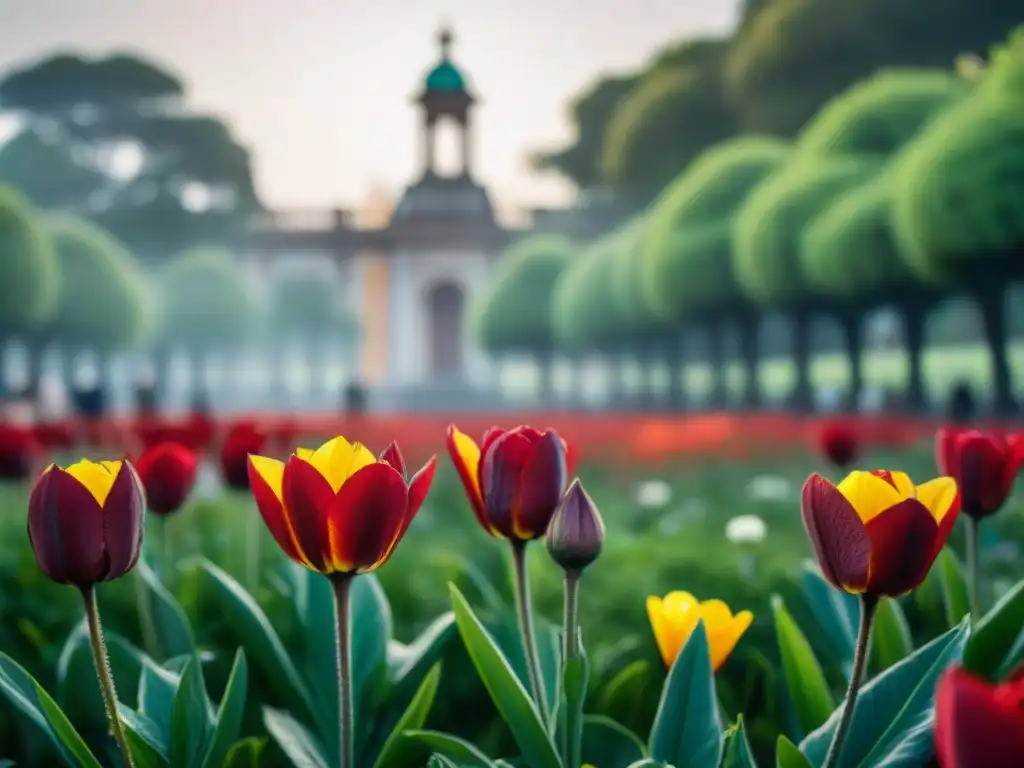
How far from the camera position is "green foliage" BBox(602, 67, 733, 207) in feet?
92.4

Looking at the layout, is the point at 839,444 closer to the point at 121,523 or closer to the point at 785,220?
the point at 121,523

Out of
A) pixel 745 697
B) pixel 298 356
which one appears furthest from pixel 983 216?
pixel 298 356

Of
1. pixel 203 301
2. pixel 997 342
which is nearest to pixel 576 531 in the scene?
pixel 997 342

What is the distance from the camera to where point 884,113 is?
14812 millimetres

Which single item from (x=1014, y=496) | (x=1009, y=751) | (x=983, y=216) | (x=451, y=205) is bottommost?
(x=1014, y=496)

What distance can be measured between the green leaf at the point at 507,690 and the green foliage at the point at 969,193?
10.4m

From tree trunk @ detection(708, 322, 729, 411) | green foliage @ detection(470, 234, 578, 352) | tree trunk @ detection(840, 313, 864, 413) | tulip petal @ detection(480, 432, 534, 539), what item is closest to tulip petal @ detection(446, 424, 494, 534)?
tulip petal @ detection(480, 432, 534, 539)

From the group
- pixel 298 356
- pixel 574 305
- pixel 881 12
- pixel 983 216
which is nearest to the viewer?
pixel 983 216

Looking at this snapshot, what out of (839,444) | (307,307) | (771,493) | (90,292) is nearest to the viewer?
(839,444)

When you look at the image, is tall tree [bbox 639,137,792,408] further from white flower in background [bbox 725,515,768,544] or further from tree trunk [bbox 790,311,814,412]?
white flower in background [bbox 725,515,768,544]

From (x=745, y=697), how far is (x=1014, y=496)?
4531 millimetres

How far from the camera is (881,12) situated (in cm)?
2133

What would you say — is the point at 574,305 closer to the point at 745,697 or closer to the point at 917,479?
the point at 917,479

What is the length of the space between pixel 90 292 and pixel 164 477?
23.5 metres
